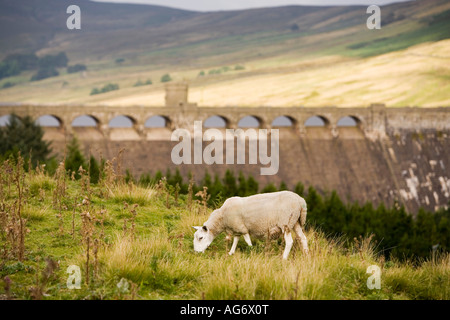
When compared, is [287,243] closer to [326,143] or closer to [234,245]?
[234,245]

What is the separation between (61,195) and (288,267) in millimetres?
8075

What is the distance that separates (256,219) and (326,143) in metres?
75.9

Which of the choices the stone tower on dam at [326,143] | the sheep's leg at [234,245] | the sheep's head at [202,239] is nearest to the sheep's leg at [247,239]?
the sheep's leg at [234,245]

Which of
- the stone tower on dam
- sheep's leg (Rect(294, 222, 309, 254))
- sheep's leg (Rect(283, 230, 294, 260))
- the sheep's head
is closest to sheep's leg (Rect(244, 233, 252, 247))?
the sheep's head

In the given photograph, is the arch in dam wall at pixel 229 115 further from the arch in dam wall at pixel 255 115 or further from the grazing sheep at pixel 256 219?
the grazing sheep at pixel 256 219

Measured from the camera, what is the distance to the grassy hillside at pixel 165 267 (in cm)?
1055

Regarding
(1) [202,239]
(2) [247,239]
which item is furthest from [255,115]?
(1) [202,239]

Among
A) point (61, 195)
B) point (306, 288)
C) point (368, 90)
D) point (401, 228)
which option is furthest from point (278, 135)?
point (368, 90)

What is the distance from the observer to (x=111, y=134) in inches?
3263

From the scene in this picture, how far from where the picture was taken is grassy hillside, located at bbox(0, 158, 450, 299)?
34.6 ft

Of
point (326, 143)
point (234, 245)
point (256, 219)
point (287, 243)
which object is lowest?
point (326, 143)

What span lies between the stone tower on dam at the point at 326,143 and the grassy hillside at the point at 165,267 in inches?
2537

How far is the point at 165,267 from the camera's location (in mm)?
11539
